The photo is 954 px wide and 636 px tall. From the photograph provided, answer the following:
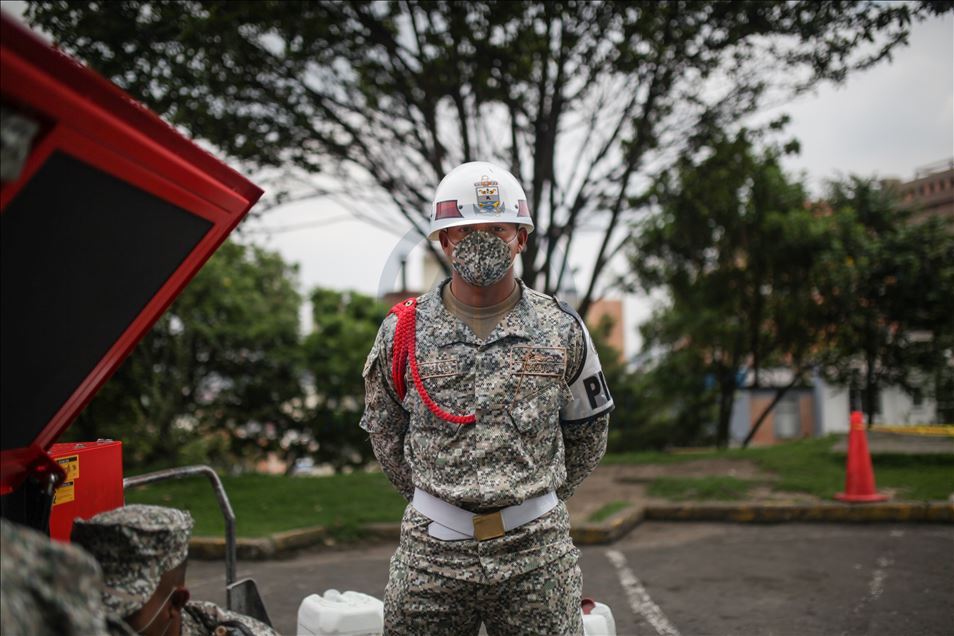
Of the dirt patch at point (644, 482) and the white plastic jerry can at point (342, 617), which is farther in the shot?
the dirt patch at point (644, 482)

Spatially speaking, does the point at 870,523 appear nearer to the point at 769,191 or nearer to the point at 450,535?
the point at 450,535

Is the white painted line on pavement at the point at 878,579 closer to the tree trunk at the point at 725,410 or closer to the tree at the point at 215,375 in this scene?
the tree at the point at 215,375

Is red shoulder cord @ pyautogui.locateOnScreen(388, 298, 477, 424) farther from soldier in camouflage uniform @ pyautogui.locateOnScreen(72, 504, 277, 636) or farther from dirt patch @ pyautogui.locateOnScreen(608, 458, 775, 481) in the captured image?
dirt patch @ pyautogui.locateOnScreen(608, 458, 775, 481)

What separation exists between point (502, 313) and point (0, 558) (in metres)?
1.66

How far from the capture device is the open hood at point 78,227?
1.61 meters

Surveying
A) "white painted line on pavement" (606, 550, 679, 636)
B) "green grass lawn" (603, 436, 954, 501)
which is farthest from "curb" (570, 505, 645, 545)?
"green grass lawn" (603, 436, 954, 501)

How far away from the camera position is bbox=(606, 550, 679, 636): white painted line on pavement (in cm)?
569

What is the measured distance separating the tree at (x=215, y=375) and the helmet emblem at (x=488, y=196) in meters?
12.1

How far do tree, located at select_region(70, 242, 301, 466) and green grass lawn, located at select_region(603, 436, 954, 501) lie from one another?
286 inches

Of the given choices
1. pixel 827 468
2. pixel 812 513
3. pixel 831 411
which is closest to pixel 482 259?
pixel 812 513

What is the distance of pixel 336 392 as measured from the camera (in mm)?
18453

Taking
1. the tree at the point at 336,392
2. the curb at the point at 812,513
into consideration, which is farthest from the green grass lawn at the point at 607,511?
the tree at the point at 336,392

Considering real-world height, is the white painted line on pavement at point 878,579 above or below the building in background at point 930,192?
below

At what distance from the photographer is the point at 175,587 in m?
2.31
